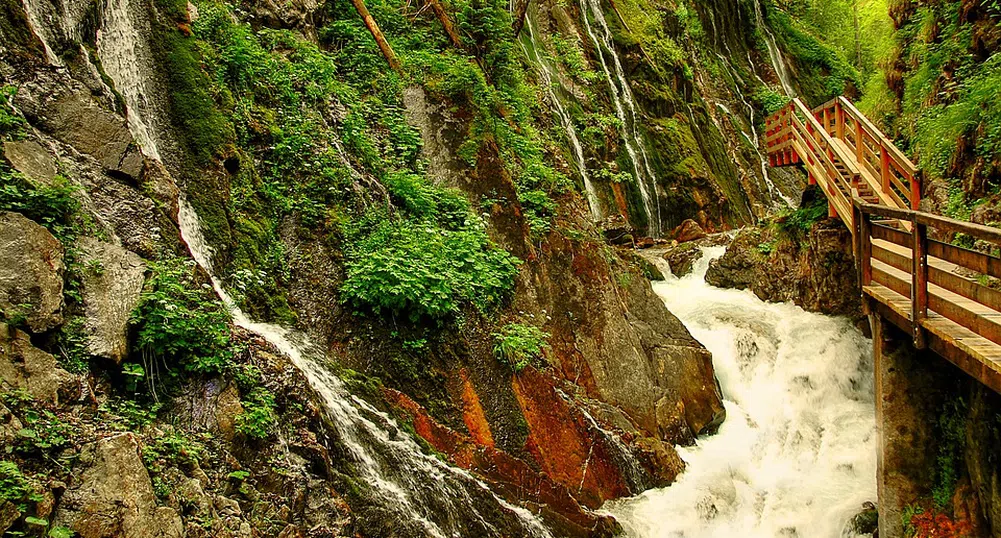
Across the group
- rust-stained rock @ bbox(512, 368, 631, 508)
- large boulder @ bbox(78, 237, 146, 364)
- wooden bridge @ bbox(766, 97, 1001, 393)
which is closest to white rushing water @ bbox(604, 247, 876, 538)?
rust-stained rock @ bbox(512, 368, 631, 508)

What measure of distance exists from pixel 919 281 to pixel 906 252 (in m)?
2.33

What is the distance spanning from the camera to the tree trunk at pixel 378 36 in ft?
37.4

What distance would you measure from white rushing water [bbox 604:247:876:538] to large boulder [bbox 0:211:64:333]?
20.7 ft

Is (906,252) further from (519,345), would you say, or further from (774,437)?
(519,345)

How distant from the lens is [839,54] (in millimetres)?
33875

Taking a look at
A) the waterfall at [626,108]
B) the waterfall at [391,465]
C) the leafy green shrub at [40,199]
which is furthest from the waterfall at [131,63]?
the waterfall at [626,108]

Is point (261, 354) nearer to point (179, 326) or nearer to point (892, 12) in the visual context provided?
point (179, 326)

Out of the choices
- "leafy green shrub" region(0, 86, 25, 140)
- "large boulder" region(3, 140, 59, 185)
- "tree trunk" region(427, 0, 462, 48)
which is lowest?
"large boulder" region(3, 140, 59, 185)

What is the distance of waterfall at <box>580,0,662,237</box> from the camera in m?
19.0

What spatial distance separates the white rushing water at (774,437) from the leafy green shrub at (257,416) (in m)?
4.49

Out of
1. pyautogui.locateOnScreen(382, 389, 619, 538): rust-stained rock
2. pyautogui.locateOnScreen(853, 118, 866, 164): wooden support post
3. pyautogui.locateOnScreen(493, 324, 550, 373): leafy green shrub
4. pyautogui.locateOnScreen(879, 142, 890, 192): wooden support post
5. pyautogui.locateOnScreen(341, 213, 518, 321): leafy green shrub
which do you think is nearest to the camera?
pyautogui.locateOnScreen(382, 389, 619, 538): rust-stained rock

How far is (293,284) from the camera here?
24.1ft

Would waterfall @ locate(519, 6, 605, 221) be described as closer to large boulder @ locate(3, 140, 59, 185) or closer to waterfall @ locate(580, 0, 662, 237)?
waterfall @ locate(580, 0, 662, 237)

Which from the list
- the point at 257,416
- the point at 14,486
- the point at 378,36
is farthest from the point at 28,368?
the point at 378,36
